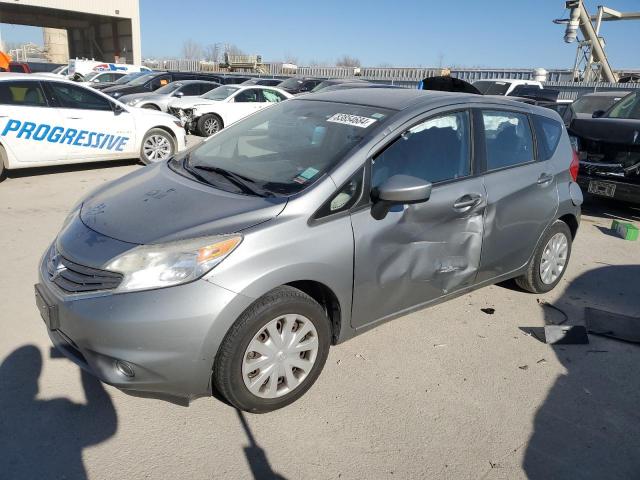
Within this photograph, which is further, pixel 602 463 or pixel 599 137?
pixel 599 137

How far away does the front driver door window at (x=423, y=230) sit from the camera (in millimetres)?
3025

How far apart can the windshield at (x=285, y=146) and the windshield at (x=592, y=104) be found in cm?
932

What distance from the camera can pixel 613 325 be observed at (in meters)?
4.02

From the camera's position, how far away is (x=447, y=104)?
138 inches

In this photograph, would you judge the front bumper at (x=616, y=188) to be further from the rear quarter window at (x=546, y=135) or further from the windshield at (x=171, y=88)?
the windshield at (x=171, y=88)

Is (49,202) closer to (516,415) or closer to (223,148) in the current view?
(223,148)

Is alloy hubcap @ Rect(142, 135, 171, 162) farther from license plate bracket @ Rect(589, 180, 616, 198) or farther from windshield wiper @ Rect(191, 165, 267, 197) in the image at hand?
license plate bracket @ Rect(589, 180, 616, 198)

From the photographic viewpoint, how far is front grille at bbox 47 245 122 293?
2.48 metres

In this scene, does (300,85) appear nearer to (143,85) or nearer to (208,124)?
(143,85)

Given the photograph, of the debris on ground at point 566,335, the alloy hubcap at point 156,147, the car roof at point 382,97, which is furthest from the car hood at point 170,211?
the alloy hubcap at point 156,147

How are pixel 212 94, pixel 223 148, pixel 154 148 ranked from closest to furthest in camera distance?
pixel 223 148, pixel 154 148, pixel 212 94

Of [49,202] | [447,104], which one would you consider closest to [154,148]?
[49,202]

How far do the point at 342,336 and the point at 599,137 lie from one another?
5780mm

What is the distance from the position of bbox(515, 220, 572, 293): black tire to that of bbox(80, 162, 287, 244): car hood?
2551 millimetres
